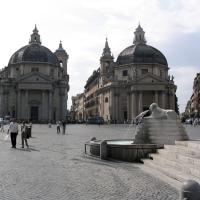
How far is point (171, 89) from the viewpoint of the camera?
99.4 metres

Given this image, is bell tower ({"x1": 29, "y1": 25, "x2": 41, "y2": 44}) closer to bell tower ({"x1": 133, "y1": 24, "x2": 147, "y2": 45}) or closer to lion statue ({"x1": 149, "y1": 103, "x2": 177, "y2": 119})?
bell tower ({"x1": 133, "y1": 24, "x2": 147, "y2": 45})

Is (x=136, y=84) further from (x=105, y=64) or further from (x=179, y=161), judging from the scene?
(x=179, y=161)

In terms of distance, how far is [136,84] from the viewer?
96.0 metres

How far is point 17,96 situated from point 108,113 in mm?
21781

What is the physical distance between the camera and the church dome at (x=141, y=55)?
330ft

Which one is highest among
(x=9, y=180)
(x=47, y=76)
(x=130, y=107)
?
(x=47, y=76)

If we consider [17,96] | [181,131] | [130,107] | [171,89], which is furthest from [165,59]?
[181,131]

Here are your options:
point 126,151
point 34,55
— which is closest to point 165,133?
point 126,151

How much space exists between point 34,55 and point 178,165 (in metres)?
88.8

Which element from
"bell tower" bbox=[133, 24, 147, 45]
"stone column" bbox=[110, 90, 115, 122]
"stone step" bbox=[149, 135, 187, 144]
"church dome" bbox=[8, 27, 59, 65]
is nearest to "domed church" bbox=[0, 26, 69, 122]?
"church dome" bbox=[8, 27, 59, 65]

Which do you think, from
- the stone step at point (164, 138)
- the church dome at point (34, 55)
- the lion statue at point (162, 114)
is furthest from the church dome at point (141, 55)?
the stone step at point (164, 138)

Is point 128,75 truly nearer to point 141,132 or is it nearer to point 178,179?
point 141,132

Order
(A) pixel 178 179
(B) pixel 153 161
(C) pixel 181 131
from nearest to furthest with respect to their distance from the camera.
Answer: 1. (A) pixel 178 179
2. (B) pixel 153 161
3. (C) pixel 181 131

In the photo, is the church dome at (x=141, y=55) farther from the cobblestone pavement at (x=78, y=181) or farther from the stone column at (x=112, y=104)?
the cobblestone pavement at (x=78, y=181)
